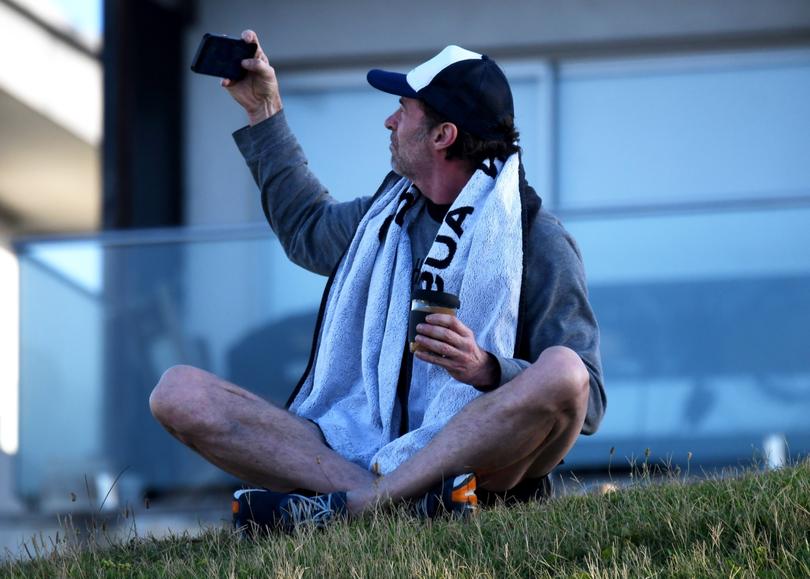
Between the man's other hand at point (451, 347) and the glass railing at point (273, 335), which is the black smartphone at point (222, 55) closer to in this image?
the man's other hand at point (451, 347)

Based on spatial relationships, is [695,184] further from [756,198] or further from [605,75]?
[756,198]

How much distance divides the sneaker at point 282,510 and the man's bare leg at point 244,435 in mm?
165

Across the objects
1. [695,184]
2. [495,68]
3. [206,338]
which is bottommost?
[206,338]

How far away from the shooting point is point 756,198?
7719 mm

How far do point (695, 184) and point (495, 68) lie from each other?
504 centimetres

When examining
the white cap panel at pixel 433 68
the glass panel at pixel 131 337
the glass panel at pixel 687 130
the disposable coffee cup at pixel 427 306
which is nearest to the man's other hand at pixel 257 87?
the white cap panel at pixel 433 68

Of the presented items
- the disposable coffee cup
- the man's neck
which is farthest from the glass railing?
the disposable coffee cup

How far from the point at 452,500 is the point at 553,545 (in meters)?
0.57

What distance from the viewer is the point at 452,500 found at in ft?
14.9

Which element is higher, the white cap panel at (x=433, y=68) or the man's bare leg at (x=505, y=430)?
the white cap panel at (x=433, y=68)

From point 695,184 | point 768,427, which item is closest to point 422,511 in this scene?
point 768,427

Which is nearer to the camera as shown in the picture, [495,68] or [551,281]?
[551,281]

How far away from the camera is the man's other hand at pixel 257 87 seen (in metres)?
5.41

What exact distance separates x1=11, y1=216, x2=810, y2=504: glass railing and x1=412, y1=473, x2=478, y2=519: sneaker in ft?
10.6
